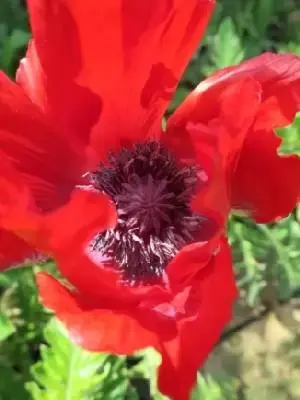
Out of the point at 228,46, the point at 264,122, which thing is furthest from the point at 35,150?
the point at 228,46

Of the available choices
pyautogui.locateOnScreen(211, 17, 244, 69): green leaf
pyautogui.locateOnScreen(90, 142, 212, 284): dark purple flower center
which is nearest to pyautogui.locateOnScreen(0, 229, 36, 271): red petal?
pyautogui.locateOnScreen(90, 142, 212, 284): dark purple flower center

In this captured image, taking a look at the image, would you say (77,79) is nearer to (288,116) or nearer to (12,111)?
(12,111)

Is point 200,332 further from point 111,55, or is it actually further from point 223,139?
point 111,55

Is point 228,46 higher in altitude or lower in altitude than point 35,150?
lower

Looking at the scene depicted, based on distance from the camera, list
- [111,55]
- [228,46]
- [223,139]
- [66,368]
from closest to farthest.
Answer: [223,139] → [111,55] → [66,368] → [228,46]

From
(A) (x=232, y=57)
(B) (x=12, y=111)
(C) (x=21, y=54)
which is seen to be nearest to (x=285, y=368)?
(A) (x=232, y=57)

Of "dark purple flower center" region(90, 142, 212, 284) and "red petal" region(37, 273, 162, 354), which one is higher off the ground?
"red petal" region(37, 273, 162, 354)

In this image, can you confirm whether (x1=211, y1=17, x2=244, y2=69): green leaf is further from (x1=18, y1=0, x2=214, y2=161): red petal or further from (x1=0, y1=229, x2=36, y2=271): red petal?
(x1=0, y1=229, x2=36, y2=271): red petal

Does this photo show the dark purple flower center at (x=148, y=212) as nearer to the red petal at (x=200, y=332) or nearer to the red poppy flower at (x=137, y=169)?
the red poppy flower at (x=137, y=169)
